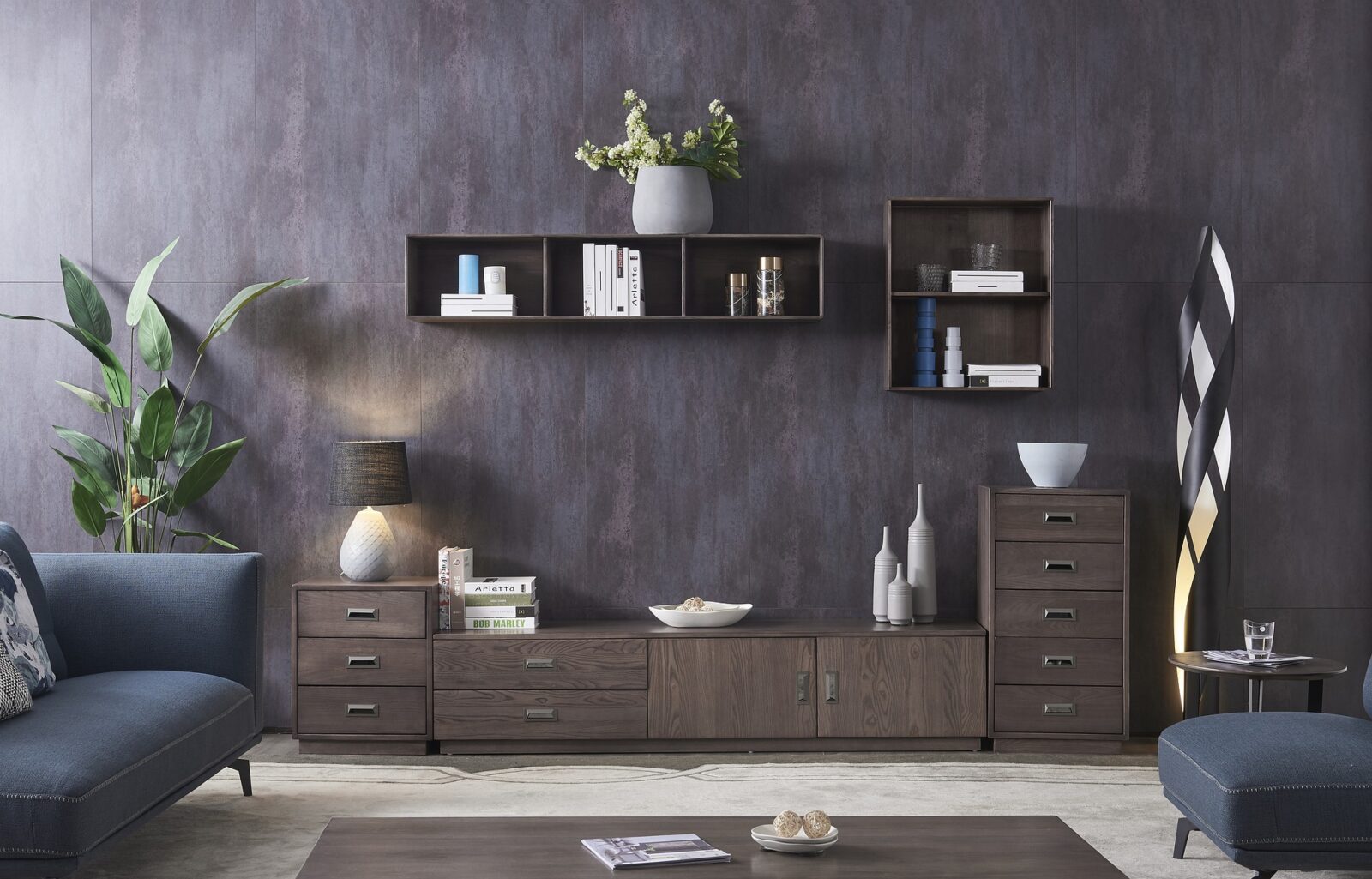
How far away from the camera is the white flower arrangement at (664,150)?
4.37m

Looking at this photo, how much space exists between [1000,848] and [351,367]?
322 centimetres

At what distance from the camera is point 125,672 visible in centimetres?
340

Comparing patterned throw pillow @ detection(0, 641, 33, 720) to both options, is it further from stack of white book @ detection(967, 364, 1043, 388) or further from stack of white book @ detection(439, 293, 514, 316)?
stack of white book @ detection(967, 364, 1043, 388)

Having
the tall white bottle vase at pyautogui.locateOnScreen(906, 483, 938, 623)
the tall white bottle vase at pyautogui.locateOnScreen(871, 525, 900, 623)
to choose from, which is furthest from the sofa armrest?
the tall white bottle vase at pyautogui.locateOnScreen(906, 483, 938, 623)

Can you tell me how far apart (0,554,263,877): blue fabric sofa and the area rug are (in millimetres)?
204

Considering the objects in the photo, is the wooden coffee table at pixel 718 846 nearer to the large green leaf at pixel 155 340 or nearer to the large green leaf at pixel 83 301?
the large green leaf at pixel 155 340

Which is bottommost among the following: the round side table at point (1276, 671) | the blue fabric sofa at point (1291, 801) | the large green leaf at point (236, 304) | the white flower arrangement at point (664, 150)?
the blue fabric sofa at point (1291, 801)

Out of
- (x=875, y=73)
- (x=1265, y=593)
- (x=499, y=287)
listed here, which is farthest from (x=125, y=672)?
(x=1265, y=593)

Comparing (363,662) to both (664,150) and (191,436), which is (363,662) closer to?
(191,436)

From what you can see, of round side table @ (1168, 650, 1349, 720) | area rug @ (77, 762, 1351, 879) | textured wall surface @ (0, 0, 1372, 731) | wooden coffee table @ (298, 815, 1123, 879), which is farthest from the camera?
textured wall surface @ (0, 0, 1372, 731)

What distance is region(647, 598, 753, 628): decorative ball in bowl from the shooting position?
4273mm

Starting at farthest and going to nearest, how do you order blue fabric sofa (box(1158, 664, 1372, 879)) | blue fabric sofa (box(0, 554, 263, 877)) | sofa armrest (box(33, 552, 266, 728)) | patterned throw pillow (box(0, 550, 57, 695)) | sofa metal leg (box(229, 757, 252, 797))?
sofa metal leg (box(229, 757, 252, 797)) → sofa armrest (box(33, 552, 266, 728)) → patterned throw pillow (box(0, 550, 57, 695)) → blue fabric sofa (box(1158, 664, 1372, 879)) → blue fabric sofa (box(0, 554, 263, 877))

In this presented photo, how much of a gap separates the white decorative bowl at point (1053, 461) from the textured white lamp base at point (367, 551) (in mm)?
2364

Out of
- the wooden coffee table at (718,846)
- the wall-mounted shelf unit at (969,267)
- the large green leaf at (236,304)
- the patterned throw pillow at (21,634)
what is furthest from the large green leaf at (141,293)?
the wall-mounted shelf unit at (969,267)
